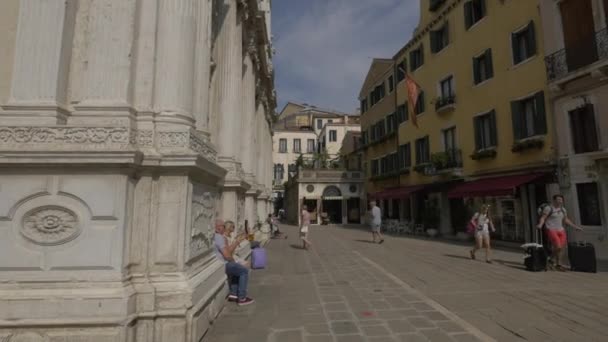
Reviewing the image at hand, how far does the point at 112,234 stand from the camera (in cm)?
371

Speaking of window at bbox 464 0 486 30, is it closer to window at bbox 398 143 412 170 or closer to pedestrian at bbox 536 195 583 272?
window at bbox 398 143 412 170

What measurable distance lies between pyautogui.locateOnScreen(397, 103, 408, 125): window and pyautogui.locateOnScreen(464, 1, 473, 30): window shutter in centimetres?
752

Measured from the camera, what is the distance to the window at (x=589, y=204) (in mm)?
11047

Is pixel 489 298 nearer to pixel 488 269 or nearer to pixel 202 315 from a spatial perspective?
pixel 488 269

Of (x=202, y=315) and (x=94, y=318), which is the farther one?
(x=202, y=315)

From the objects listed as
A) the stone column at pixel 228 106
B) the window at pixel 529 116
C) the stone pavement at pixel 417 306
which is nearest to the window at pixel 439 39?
the window at pixel 529 116

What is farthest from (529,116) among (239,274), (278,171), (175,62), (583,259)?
(278,171)

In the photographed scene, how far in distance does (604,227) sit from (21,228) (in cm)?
1413

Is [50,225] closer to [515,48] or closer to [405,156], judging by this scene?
[515,48]

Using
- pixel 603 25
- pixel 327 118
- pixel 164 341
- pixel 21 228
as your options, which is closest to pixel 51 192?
pixel 21 228

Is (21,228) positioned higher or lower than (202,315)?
higher

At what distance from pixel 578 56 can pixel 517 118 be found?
2.97 metres

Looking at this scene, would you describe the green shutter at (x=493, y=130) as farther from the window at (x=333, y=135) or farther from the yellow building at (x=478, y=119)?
the window at (x=333, y=135)

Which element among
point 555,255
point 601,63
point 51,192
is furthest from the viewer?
point 601,63
